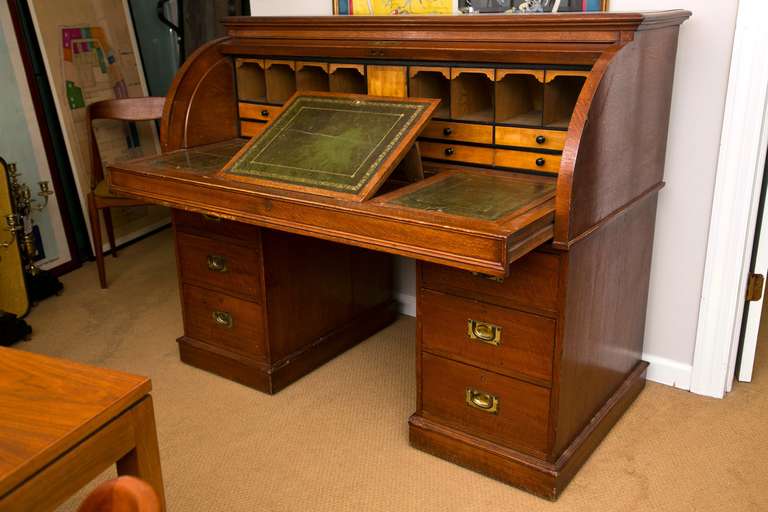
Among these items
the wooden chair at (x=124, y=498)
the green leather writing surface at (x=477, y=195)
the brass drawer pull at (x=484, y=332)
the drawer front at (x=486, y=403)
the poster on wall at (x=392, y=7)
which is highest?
the poster on wall at (x=392, y=7)

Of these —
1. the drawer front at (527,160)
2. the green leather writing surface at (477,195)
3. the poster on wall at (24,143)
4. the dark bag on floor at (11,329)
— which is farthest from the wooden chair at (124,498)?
the poster on wall at (24,143)

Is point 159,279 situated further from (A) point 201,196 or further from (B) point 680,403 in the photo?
(B) point 680,403

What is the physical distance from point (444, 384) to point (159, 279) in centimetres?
207

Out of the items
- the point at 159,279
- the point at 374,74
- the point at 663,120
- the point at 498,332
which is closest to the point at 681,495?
the point at 498,332

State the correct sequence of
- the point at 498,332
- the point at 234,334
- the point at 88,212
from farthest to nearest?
the point at 88,212, the point at 234,334, the point at 498,332

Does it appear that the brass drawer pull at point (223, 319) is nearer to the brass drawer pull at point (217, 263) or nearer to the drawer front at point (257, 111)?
the brass drawer pull at point (217, 263)

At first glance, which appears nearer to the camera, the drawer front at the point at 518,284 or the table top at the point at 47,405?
the table top at the point at 47,405

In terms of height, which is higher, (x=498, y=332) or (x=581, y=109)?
(x=581, y=109)

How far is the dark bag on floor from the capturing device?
10.2 ft

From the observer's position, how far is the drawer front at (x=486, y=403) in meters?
2.13

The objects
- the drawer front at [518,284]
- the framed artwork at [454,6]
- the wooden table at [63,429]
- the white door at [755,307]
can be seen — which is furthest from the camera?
the white door at [755,307]

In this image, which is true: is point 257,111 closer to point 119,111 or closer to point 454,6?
point 454,6

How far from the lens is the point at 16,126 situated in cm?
364

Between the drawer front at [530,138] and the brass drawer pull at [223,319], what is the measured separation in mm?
1185
